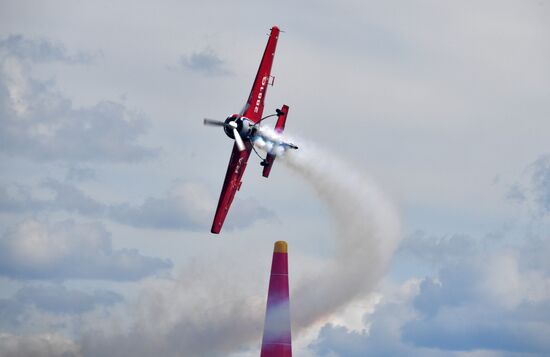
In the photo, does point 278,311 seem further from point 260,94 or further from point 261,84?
point 261,84

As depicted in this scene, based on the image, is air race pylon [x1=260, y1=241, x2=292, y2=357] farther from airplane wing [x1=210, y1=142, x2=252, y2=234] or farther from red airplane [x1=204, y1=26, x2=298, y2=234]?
airplane wing [x1=210, y1=142, x2=252, y2=234]

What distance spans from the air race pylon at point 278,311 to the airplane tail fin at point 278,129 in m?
15.4

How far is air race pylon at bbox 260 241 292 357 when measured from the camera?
70.3 meters

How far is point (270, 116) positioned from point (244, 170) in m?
6.38

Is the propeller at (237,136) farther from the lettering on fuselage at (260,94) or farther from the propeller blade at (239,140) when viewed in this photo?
the lettering on fuselage at (260,94)

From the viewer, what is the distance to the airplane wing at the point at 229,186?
3529 inches

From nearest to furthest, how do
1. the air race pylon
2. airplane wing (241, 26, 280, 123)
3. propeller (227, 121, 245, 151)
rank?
the air race pylon, propeller (227, 121, 245, 151), airplane wing (241, 26, 280, 123)

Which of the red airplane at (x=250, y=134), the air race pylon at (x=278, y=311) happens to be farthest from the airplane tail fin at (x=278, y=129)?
the air race pylon at (x=278, y=311)

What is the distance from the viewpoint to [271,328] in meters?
70.6

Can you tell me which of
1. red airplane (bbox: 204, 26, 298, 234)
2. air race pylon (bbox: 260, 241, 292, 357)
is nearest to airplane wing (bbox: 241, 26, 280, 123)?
red airplane (bbox: 204, 26, 298, 234)

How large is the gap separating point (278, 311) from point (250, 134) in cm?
1754

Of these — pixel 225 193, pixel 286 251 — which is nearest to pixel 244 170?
pixel 225 193

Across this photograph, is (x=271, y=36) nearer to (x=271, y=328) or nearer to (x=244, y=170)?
(x=244, y=170)

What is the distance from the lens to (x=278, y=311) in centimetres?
7094
